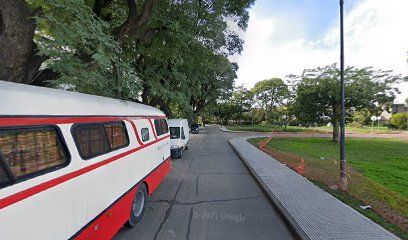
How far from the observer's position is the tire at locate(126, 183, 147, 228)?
4.41m

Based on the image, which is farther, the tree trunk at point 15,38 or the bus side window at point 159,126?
the bus side window at point 159,126

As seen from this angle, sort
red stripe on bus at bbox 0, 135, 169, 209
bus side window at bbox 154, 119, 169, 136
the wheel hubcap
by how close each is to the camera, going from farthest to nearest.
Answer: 1. bus side window at bbox 154, 119, 169, 136
2. the wheel hubcap
3. red stripe on bus at bbox 0, 135, 169, 209

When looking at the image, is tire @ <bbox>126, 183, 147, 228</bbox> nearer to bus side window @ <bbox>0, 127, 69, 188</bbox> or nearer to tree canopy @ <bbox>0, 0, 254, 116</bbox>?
bus side window @ <bbox>0, 127, 69, 188</bbox>

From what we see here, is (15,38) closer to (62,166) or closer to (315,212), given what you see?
(62,166)

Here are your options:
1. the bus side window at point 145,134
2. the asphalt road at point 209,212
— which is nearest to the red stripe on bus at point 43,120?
the bus side window at point 145,134

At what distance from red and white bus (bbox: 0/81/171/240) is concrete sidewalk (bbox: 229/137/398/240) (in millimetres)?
3578

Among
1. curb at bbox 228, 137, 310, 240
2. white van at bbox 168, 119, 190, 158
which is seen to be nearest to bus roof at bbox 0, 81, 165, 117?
curb at bbox 228, 137, 310, 240

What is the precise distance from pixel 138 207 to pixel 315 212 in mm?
4059

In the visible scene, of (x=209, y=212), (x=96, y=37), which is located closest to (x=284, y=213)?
(x=209, y=212)

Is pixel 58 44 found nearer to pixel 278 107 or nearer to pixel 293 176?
pixel 293 176

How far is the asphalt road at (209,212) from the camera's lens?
4219 mm

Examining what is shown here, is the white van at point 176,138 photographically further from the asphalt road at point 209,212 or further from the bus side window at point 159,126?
the bus side window at point 159,126

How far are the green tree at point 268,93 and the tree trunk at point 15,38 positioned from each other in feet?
193

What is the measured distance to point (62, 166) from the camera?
2.51 metres
